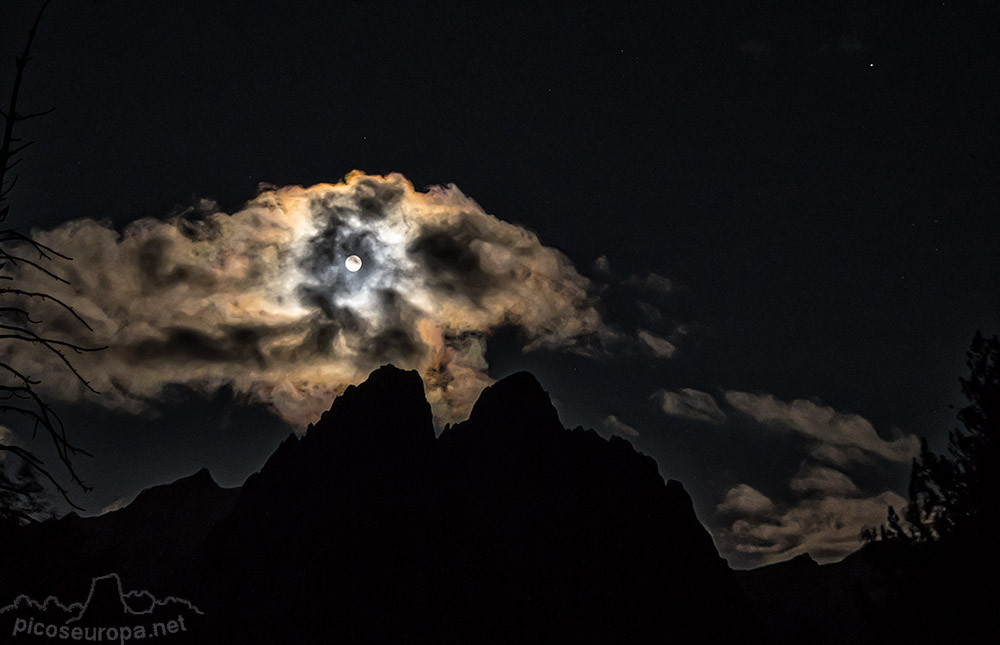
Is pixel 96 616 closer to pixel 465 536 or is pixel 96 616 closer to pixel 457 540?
pixel 457 540

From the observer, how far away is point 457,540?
15838 cm

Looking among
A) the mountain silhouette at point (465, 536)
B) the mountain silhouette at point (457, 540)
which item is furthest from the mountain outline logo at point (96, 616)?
the mountain silhouette at point (465, 536)

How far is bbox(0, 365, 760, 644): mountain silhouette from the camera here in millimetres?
142375

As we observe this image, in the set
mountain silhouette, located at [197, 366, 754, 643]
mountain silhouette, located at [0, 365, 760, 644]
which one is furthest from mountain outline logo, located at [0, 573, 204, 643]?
mountain silhouette, located at [197, 366, 754, 643]

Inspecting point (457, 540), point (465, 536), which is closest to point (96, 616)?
point (457, 540)

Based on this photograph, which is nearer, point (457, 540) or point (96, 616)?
point (96, 616)

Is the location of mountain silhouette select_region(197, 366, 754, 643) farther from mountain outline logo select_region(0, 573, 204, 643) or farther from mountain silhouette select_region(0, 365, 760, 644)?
mountain outline logo select_region(0, 573, 204, 643)

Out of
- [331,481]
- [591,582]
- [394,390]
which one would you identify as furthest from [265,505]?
[591,582]

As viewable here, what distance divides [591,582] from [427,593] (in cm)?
3740

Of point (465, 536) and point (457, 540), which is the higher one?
point (465, 536)

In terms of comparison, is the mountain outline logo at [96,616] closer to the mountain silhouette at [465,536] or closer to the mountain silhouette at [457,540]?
the mountain silhouette at [457,540]

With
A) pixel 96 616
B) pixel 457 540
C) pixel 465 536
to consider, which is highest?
pixel 465 536

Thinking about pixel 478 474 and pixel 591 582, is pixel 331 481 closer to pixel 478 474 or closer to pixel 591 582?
pixel 478 474

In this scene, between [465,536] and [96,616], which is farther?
[465,536]
